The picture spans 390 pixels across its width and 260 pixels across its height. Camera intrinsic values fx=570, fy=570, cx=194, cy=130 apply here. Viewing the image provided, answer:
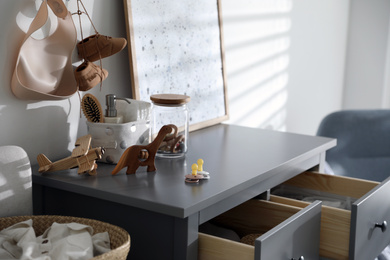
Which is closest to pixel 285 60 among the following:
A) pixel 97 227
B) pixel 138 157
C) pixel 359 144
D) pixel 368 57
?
pixel 359 144

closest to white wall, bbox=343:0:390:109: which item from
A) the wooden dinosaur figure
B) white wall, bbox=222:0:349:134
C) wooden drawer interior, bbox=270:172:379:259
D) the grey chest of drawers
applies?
white wall, bbox=222:0:349:134

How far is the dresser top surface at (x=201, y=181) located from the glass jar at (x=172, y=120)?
3cm

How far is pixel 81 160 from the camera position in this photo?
125 cm

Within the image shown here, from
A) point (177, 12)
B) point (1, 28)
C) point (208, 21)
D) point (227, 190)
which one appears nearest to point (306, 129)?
point (208, 21)

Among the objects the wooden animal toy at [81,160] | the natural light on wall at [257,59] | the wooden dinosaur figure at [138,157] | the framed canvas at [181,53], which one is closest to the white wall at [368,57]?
the natural light on wall at [257,59]

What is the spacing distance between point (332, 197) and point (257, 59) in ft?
2.64

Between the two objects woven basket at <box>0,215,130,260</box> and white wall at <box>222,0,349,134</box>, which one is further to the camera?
white wall at <box>222,0,349,134</box>

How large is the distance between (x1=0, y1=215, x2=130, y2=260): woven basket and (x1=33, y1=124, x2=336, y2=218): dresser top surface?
0.24ft

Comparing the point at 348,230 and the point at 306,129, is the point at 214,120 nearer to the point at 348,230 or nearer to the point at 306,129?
the point at 348,230

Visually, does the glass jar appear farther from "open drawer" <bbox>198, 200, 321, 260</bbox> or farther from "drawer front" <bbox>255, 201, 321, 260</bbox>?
"drawer front" <bbox>255, 201, 321, 260</bbox>

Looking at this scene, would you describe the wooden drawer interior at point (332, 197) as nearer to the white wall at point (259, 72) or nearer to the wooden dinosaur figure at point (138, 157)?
the wooden dinosaur figure at point (138, 157)

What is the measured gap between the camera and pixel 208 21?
187 cm

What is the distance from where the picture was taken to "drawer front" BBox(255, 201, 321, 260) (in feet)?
3.58

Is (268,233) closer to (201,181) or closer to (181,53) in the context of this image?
(201,181)
